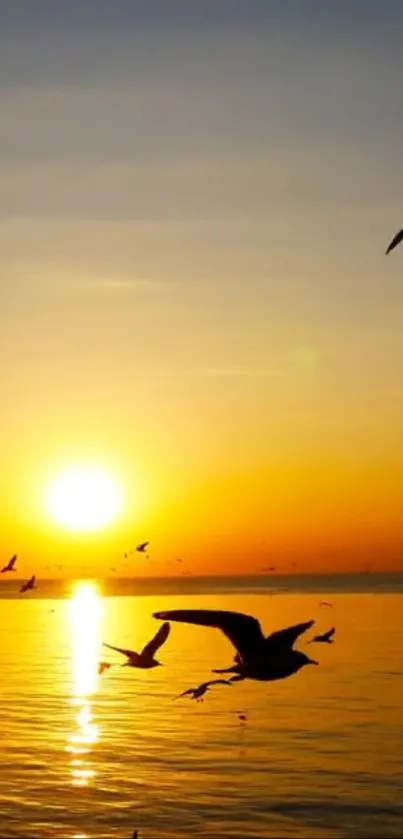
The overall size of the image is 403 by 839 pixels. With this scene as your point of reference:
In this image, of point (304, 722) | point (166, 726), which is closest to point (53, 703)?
point (166, 726)

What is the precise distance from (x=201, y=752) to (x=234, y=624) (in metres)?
13.2

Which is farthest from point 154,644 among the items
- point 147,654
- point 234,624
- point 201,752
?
point 234,624

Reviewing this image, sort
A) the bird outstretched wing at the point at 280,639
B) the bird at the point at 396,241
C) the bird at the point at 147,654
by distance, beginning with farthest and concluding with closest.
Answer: the bird at the point at 147,654 < the bird outstretched wing at the point at 280,639 < the bird at the point at 396,241

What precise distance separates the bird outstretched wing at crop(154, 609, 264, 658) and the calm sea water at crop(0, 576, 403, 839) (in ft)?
15.2

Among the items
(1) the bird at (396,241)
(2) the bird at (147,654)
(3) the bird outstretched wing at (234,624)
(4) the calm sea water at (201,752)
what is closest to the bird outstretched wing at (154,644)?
(2) the bird at (147,654)

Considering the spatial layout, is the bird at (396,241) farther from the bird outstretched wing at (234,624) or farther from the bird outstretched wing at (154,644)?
the bird outstretched wing at (154,644)

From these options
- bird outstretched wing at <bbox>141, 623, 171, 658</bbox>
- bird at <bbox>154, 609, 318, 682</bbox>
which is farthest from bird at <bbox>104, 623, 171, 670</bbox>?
bird at <bbox>154, 609, 318, 682</bbox>

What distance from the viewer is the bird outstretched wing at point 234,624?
16484 millimetres

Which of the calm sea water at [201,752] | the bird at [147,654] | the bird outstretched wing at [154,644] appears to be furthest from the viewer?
the bird outstretched wing at [154,644]

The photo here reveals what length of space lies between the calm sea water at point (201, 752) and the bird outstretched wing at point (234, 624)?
4.63 meters

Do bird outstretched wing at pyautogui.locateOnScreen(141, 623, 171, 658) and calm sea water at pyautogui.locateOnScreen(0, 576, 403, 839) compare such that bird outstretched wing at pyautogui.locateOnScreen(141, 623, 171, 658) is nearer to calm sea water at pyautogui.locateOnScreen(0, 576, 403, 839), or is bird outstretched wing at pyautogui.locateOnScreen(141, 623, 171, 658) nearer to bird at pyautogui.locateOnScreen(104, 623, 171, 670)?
bird at pyautogui.locateOnScreen(104, 623, 171, 670)

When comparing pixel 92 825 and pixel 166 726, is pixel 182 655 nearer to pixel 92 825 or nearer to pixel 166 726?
pixel 166 726

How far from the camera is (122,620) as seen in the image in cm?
10356

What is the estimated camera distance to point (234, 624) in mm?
18969
